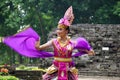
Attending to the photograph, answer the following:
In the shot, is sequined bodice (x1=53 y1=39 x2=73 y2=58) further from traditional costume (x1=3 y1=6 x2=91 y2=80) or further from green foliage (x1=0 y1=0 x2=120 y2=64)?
green foliage (x1=0 y1=0 x2=120 y2=64)

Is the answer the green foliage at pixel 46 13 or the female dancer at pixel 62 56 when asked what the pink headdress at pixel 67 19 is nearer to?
the female dancer at pixel 62 56

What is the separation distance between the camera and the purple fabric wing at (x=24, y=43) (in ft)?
23.5

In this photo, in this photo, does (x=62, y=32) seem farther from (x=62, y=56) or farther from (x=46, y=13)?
(x=46, y=13)

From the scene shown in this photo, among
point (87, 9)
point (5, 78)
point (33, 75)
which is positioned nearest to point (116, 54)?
point (33, 75)

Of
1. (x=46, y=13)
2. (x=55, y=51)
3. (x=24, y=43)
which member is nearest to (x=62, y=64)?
(x=55, y=51)

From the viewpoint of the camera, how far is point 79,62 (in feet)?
72.7

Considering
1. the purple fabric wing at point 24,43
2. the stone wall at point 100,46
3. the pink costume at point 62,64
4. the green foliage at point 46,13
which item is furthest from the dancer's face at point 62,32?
the green foliage at point 46,13

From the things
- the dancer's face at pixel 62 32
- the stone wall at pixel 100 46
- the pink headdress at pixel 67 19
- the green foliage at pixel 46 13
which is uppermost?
the green foliage at pixel 46 13

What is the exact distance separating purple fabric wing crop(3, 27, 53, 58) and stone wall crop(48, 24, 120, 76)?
572 inches

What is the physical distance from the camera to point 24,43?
7.28 meters

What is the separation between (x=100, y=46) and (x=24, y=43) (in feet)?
52.8

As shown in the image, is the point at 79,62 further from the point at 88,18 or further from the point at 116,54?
the point at 88,18

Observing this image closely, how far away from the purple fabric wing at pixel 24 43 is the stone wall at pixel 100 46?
14.5 meters

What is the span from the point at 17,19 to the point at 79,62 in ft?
41.8
